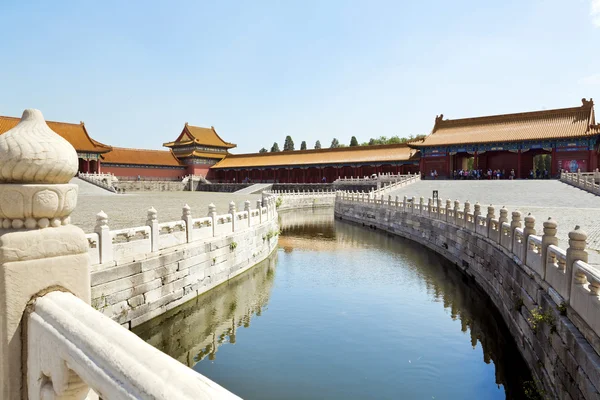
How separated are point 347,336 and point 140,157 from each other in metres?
53.2

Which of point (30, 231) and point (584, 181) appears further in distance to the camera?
point (584, 181)

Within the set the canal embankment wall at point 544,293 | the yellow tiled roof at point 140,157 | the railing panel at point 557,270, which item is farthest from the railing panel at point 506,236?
the yellow tiled roof at point 140,157

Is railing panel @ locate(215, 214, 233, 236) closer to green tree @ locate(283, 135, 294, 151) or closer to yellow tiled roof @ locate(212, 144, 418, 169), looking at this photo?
yellow tiled roof @ locate(212, 144, 418, 169)

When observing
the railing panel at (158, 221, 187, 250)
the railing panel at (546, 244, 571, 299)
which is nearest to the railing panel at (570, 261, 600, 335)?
the railing panel at (546, 244, 571, 299)

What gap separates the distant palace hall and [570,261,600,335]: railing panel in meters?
35.0

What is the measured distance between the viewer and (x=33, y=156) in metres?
2.21

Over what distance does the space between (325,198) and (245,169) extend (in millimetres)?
18155

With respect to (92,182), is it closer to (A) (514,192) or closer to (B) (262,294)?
(B) (262,294)

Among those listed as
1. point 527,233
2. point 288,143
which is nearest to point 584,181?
point 527,233

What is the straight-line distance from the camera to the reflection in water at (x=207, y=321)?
877 cm

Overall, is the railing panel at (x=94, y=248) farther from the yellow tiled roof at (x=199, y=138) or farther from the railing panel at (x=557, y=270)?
the yellow tiled roof at (x=199, y=138)

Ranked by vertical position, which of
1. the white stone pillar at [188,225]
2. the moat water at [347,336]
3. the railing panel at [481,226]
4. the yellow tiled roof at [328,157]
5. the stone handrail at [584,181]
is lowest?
the moat water at [347,336]

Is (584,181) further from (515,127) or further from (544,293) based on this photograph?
(544,293)

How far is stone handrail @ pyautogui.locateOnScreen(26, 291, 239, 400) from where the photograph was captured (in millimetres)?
1529
